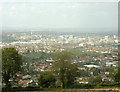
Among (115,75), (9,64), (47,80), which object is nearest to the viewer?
(9,64)

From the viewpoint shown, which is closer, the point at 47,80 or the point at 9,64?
the point at 9,64

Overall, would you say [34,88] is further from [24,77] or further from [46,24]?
[46,24]

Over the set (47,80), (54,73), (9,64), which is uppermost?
(9,64)

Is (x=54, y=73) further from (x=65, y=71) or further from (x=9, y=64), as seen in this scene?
(x=9, y=64)

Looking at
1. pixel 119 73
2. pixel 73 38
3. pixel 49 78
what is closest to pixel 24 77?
pixel 49 78

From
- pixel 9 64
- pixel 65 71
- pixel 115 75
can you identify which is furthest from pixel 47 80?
pixel 115 75

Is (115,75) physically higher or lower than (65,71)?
lower

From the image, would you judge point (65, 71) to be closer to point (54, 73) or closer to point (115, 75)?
point (54, 73)

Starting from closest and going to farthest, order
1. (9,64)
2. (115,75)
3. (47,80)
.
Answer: (9,64) → (47,80) → (115,75)

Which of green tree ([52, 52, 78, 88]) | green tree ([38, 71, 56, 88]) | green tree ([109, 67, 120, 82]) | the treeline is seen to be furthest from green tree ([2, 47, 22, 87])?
green tree ([109, 67, 120, 82])

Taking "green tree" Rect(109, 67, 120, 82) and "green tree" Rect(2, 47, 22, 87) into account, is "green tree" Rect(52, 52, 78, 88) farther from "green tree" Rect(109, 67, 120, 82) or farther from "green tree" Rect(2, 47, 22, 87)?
"green tree" Rect(109, 67, 120, 82)
